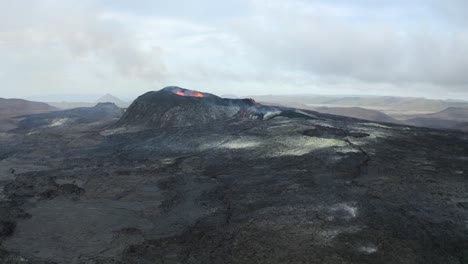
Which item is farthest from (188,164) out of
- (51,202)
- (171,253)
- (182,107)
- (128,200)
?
(182,107)

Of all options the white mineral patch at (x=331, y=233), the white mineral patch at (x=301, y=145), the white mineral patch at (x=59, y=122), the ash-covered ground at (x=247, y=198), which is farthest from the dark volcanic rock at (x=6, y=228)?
the white mineral patch at (x=59, y=122)

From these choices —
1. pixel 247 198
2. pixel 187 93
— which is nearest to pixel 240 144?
pixel 247 198

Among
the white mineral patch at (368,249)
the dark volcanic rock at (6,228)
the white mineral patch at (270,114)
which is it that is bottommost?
the dark volcanic rock at (6,228)

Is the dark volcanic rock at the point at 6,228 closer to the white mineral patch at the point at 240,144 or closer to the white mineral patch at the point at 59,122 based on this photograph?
the white mineral patch at the point at 240,144

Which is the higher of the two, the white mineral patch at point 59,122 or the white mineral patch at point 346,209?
the white mineral patch at point 59,122

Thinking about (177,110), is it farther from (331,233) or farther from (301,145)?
(331,233)

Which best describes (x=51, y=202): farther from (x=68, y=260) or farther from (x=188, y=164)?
(x=188, y=164)

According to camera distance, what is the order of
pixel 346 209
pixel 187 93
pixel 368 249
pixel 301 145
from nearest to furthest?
pixel 368 249, pixel 346 209, pixel 301 145, pixel 187 93
